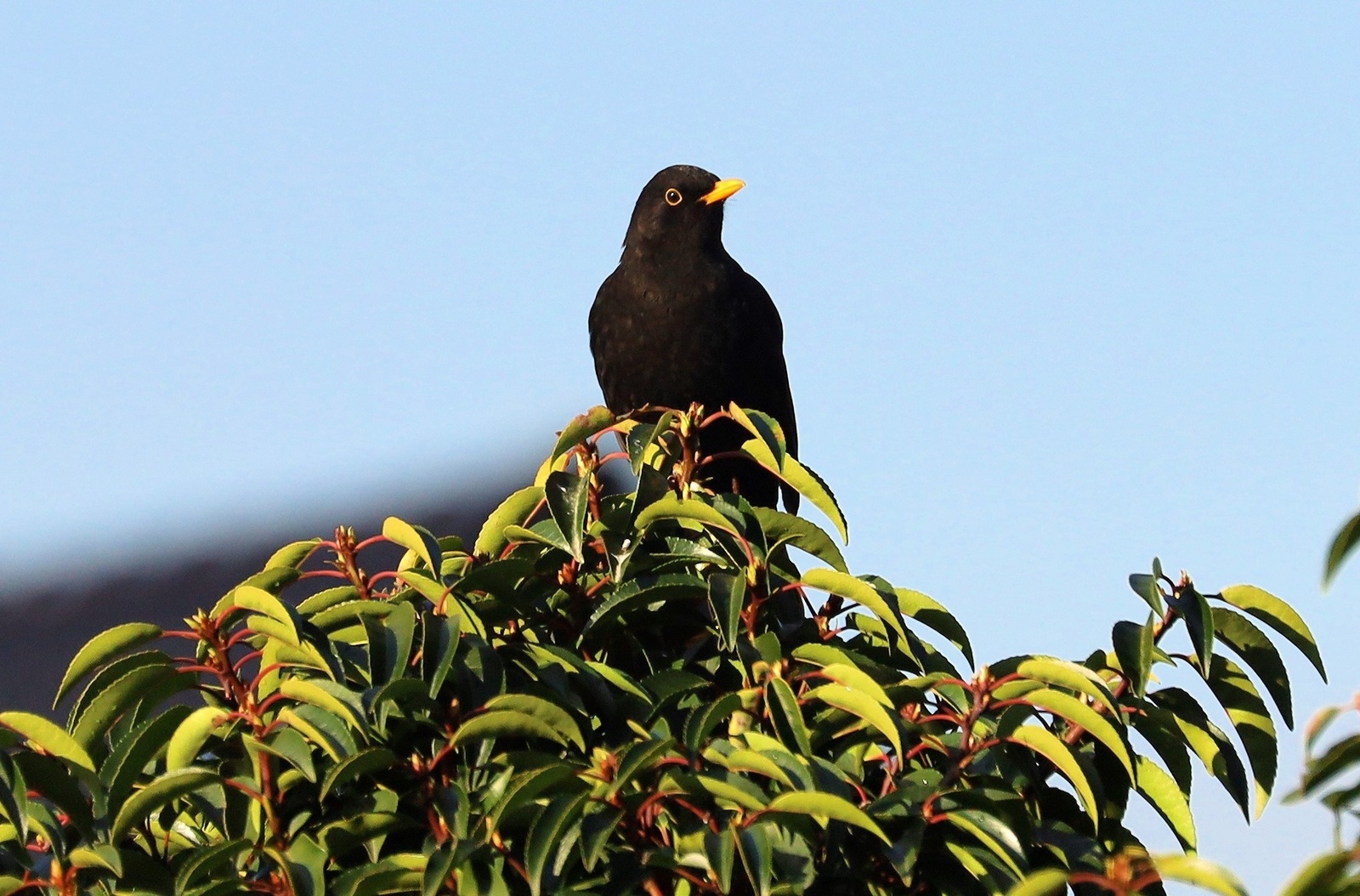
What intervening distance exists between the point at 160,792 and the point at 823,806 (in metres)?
0.93

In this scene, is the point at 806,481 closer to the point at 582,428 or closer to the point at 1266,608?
the point at 582,428

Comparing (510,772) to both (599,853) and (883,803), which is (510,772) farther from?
(883,803)

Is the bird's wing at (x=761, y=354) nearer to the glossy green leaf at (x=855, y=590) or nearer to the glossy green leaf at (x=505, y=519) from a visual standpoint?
the glossy green leaf at (x=505, y=519)

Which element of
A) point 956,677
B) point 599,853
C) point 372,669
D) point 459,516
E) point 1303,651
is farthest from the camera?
point 459,516

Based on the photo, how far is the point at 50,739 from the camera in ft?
8.25

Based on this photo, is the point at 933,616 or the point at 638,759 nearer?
the point at 638,759

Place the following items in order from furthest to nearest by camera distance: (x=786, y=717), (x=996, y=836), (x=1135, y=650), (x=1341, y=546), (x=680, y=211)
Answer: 1. (x=680, y=211)
2. (x=1135, y=650)
3. (x=786, y=717)
4. (x=996, y=836)
5. (x=1341, y=546)

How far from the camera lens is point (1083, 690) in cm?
245

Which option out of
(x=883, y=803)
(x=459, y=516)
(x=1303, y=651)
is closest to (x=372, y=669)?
(x=883, y=803)

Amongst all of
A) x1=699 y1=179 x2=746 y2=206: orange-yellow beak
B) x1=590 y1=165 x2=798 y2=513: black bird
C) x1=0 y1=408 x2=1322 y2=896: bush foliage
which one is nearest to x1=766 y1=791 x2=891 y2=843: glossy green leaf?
x1=0 y1=408 x2=1322 y2=896: bush foliage

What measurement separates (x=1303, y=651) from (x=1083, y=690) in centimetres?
57

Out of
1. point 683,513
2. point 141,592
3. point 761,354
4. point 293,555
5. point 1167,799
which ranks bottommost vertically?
point 141,592

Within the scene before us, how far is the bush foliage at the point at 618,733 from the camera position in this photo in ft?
7.72

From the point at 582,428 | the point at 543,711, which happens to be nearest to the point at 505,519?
the point at 582,428
